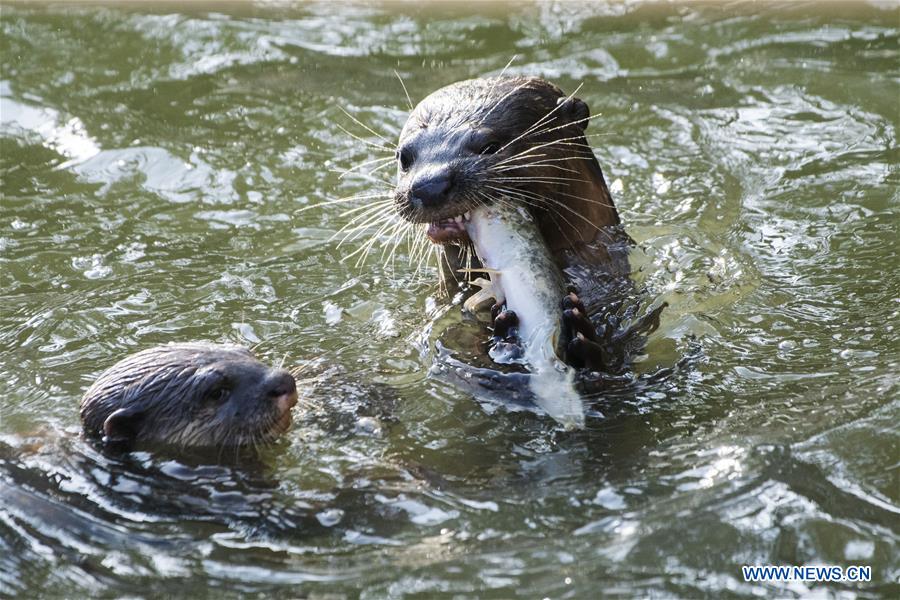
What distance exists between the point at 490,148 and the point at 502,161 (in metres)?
0.10

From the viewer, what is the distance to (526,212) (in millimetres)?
4176

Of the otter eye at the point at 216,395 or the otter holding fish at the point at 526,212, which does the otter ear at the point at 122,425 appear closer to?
the otter eye at the point at 216,395

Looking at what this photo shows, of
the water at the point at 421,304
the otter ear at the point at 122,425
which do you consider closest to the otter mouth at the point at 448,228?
the water at the point at 421,304

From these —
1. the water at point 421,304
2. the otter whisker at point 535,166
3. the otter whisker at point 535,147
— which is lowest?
the water at point 421,304

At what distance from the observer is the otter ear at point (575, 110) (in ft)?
15.1

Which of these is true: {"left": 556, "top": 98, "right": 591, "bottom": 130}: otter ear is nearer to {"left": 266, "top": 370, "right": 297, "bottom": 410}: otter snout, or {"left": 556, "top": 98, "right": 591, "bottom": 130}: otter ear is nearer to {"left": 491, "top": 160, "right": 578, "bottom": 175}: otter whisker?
{"left": 491, "top": 160, "right": 578, "bottom": 175}: otter whisker

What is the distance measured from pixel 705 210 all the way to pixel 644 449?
256 centimetres

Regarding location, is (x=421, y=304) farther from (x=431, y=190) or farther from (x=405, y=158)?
(x=431, y=190)

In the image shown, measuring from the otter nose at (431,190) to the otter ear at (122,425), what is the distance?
112 cm

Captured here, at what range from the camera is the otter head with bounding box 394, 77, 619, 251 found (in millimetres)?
4078

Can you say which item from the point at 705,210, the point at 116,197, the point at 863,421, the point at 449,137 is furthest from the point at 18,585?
the point at 705,210

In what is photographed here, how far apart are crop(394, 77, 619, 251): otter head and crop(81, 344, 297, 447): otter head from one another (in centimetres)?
76

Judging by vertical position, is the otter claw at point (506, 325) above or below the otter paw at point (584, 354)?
above

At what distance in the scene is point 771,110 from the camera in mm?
6910
